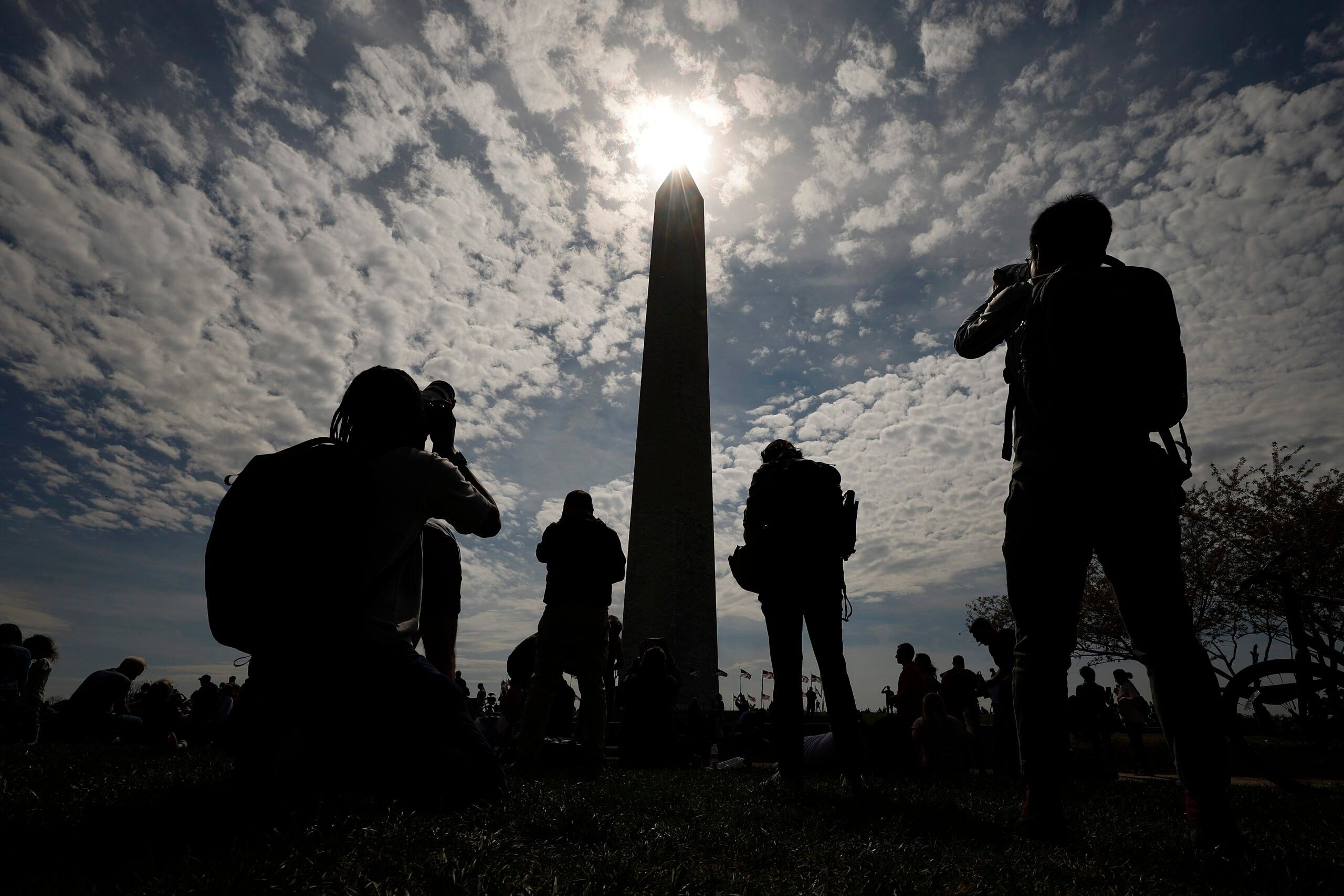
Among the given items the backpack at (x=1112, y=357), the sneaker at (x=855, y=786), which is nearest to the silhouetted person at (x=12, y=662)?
the sneaker at (x=855, y=786)

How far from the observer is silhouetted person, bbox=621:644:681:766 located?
22.1 feet

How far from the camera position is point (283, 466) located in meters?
2.09

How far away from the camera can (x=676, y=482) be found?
17.6 meters

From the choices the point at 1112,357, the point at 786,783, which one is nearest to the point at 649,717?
the point at 786,783

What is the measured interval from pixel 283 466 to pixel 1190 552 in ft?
99.2

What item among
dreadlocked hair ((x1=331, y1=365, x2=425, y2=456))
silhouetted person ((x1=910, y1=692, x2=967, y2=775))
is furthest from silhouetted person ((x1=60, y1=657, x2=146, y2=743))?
silhouetted person ((x1=910, y1=692, x2=967, y2=775))

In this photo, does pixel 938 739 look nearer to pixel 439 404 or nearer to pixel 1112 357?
pixel 1112 357

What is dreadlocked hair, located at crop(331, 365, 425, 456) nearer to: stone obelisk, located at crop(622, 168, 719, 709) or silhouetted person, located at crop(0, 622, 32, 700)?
silhouetted person, located at crop(0, 622, 32, 700)

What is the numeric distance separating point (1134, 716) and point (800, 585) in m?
10.5

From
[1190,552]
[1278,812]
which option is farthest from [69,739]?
[1190,552]

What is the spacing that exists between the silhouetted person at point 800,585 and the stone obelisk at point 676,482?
1273cm

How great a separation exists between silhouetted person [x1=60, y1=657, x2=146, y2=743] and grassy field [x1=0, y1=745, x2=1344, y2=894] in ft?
18.6

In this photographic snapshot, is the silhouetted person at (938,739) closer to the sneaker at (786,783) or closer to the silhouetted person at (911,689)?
the silhouetted person at (911,689)

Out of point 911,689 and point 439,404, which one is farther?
point 911,689
